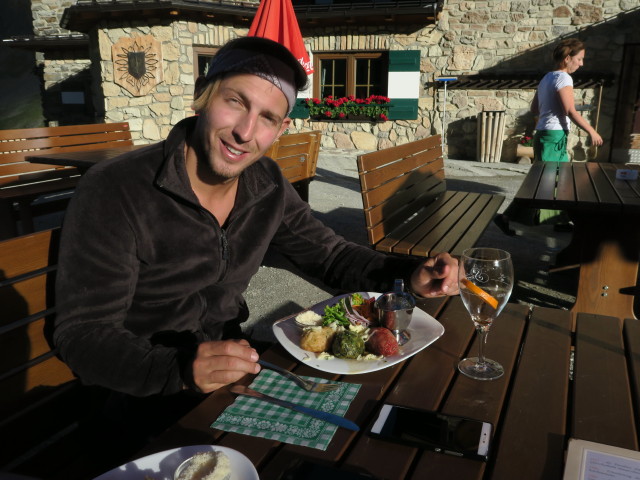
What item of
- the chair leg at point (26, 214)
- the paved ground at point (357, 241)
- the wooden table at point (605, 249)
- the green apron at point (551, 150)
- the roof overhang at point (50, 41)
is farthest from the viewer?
the roof overhang at point (50, 41)

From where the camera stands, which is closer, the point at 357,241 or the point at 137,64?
the point at 357,241

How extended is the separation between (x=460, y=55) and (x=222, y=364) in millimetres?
11996

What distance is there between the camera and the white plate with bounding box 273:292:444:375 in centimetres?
131

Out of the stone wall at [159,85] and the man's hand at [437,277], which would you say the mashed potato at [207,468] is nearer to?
the man's hand at [437,277]

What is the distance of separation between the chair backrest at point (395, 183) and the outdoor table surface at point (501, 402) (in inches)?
65.3

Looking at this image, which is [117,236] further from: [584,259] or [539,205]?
[584,259]

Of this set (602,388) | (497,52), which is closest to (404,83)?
(497,52)

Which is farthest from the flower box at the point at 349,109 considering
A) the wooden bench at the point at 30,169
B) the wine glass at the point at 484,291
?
the wine glass at the point at 484,291

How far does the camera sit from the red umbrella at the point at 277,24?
15.8 feet

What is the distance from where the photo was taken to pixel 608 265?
3.50m

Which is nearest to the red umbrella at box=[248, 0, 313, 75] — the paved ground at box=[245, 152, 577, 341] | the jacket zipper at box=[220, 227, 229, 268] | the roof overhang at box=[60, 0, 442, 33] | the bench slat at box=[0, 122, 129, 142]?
the paved ground at box=[245, 152, 577, 341]

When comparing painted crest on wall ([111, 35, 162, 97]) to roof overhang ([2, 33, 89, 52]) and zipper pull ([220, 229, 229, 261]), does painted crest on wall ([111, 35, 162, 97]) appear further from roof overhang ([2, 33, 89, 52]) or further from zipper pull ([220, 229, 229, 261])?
zipper pull ([220, 229, 229, 261])

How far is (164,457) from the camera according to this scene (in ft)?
3.16

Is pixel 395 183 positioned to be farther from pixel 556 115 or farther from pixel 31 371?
pixel 31 371
